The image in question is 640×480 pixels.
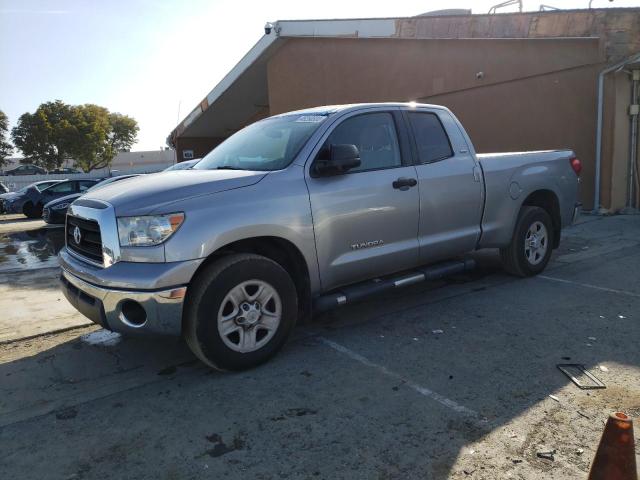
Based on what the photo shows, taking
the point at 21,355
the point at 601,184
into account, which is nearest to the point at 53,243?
the point at 21,355

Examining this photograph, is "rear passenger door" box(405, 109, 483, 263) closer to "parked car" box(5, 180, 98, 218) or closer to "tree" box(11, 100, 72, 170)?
"parked car" box(5, 180, 98, 218)

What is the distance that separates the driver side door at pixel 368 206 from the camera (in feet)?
14.0

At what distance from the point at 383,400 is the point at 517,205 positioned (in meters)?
3.42

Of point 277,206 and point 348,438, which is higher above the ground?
point 277,206

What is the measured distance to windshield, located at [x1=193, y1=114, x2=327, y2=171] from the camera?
4391mm

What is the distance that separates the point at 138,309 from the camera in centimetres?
361

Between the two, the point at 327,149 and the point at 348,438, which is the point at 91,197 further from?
the point at 348,438

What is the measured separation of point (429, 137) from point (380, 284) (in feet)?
5.27

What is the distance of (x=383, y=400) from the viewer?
11.3ft

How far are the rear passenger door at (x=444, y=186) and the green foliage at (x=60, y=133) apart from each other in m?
55.7

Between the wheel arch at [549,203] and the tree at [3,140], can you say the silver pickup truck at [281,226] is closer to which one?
the wheel arch at [549,203]

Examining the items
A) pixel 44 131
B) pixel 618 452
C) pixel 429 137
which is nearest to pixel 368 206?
pixel 429 137

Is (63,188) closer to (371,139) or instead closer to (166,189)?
(371,139)

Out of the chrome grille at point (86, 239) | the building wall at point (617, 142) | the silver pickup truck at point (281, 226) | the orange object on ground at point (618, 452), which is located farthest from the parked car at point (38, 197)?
the orange object on ground at point (618, 452)
